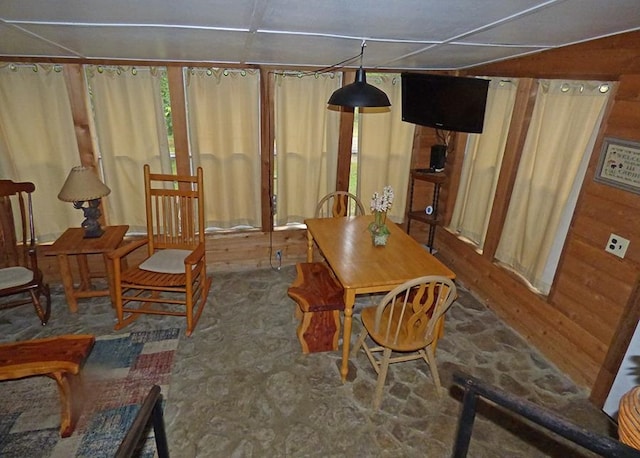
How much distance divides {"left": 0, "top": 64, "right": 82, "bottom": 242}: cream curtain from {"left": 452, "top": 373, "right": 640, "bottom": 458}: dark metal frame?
3.69m

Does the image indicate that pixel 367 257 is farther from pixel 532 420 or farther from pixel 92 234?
pixel 92 234

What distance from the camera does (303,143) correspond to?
3842 mm

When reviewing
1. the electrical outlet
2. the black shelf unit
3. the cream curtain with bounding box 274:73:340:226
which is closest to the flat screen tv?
the black shelf unit

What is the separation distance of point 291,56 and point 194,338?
2300 millimetres

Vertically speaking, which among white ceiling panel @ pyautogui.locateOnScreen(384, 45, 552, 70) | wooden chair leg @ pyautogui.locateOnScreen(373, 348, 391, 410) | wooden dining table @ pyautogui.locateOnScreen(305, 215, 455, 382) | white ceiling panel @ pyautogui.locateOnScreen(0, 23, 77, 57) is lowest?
wooden chair leg @ pyautogui.locateOnScreen(373, 348, 391, 410)

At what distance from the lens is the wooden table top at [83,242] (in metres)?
3.06

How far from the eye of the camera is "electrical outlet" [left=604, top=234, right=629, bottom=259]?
7.66ft

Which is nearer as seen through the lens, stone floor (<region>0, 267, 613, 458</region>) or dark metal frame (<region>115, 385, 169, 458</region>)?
dark metal frame (<region>115, 385, 169, 458</region>)

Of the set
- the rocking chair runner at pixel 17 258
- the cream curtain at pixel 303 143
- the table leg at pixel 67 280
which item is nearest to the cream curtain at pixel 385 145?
the cream curtain at pixel 303 143

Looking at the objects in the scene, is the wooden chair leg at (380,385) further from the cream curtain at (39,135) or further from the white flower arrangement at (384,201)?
the cream curtain at (39,135)

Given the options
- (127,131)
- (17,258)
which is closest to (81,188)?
(127,131)

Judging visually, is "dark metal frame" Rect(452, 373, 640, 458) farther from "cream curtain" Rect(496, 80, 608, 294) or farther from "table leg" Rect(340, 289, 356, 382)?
"cream curtain" Rect(496, 80, 608, 294)

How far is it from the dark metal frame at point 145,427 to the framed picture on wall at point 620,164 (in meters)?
2.69

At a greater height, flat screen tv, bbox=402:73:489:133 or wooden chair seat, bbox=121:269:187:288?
flat screen tv, bbox=402:73:489:133
